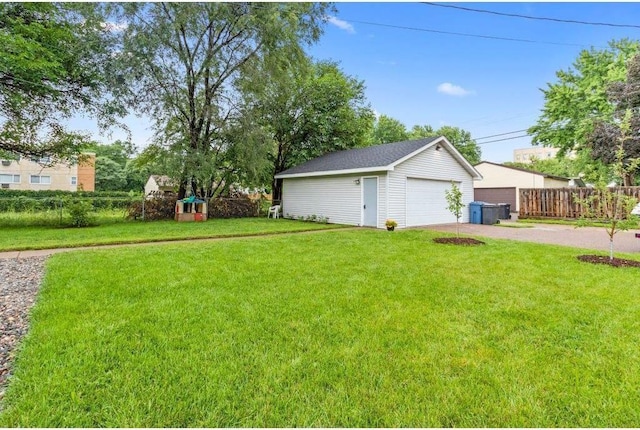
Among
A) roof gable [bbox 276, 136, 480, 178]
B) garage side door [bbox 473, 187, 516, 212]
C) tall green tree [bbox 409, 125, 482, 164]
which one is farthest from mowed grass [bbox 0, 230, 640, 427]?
tall green tree [bbox 409, 125, 482, 164]

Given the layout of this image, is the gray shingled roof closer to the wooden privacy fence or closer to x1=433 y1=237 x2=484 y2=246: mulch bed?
x1=433 y1=237 x2=484 y2=246: mulch bed

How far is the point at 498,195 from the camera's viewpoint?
19516mm

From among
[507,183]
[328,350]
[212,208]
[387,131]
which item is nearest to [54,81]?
[212,208]

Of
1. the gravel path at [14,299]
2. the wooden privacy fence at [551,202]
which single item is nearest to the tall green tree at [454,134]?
the wooden privacy fence at [551,202]

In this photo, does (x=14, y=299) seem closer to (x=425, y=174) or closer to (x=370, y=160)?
(x=370, y=160)

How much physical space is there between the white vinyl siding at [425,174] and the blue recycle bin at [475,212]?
0.18m

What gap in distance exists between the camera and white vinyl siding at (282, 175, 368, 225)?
12663mm

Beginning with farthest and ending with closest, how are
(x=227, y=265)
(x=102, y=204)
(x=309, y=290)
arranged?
1. (x=102, y=204)
2. (x=227, y=265)
3. (x=309, y=290)

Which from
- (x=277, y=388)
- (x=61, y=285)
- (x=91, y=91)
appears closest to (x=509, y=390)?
(x=277, y=388)

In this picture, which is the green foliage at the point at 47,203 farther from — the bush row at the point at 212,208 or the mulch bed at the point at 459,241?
the mulch bed at the point at 459,241

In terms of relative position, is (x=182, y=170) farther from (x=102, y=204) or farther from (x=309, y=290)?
(x=309, y=290)

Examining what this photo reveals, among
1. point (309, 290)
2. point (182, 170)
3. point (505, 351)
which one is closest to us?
point (505, 351)

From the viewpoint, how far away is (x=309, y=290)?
416 centimetres

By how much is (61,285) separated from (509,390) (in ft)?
16.5
